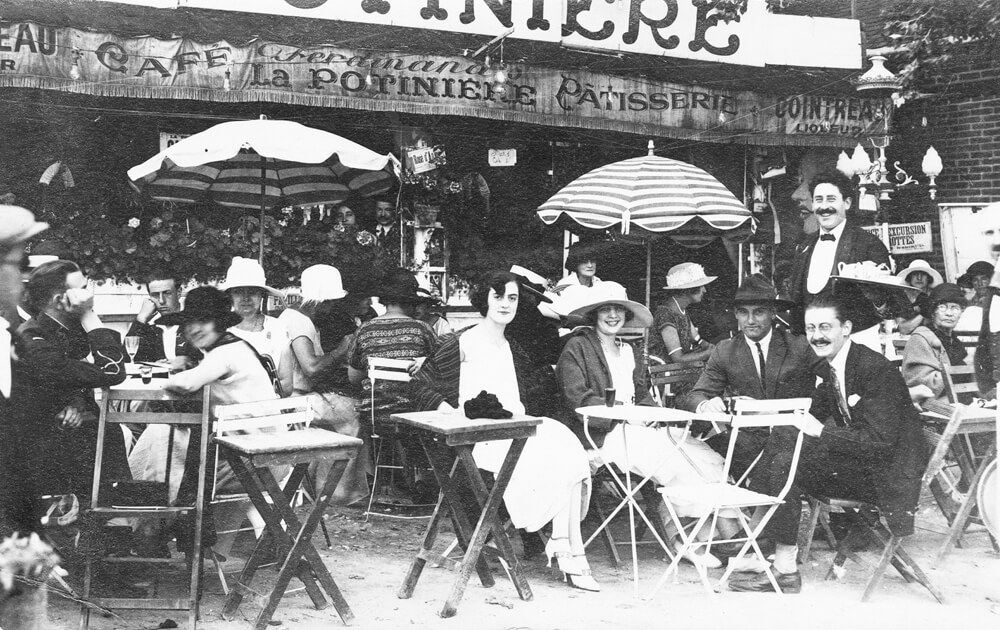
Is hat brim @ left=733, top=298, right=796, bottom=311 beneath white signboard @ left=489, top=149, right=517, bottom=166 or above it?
beneath

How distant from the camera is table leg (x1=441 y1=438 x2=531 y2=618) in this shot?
4.26 meters

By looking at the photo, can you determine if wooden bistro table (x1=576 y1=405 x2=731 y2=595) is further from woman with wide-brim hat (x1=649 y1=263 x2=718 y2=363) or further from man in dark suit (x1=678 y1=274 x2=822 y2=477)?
woman with wide-brim hat (x1=649 y1=263 x2=718 y2=363)

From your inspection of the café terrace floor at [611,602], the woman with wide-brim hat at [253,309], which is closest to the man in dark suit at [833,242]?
the café terrace floor at [611,602]

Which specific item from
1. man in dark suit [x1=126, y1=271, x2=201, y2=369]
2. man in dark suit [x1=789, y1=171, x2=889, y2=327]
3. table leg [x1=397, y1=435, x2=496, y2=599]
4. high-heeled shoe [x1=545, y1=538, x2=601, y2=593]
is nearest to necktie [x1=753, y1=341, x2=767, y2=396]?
man in dark suit [x1=789, y1=171, x2=889, y2=327]

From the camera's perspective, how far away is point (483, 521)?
433cm

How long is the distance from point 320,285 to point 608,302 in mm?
2242

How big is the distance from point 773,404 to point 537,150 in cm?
552

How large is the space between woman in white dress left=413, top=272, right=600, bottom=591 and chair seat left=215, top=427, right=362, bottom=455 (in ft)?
2.51

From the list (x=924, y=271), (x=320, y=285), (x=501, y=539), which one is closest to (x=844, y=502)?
(x=501, y=539)

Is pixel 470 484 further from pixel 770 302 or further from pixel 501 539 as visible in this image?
pixel 770 302

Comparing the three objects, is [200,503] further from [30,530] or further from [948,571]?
[948,571]

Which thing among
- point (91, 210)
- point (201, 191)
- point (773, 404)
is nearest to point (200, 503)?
point (773, 404)

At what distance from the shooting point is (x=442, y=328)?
7180 millimetres

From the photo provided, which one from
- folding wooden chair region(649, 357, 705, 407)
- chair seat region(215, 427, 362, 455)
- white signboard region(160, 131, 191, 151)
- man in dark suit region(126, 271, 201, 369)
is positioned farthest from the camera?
white signboard region(160, 131, 191, 151)
